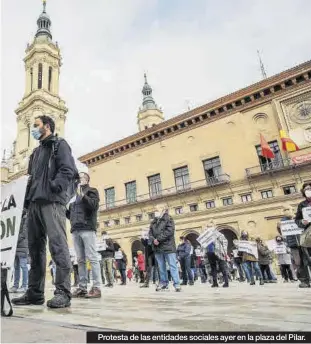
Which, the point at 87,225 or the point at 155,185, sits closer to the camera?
the point at 87,225

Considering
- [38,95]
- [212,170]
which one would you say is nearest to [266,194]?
[212,170]

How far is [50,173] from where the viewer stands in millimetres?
2996

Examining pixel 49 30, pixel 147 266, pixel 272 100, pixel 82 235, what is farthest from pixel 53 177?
pixel 49 30

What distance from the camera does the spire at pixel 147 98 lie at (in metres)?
50.6

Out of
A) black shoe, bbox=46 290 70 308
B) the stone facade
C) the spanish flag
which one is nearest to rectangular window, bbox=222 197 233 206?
the stone facade

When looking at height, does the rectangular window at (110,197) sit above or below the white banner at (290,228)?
above

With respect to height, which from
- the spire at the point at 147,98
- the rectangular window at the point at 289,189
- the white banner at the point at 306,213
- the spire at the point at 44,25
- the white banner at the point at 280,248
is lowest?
the white banner at the point at 280,248

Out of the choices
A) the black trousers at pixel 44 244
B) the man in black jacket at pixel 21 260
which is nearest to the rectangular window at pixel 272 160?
the man in black jacket at pixel 21 260

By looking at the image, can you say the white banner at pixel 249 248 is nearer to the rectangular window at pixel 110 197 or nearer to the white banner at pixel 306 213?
the white banner at pixel 306 213

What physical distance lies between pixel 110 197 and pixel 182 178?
8.89 meters

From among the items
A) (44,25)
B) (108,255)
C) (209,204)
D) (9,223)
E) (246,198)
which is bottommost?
(9,223)

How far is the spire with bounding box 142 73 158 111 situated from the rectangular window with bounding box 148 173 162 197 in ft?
79.6

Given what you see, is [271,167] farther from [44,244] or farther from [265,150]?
[44,244]

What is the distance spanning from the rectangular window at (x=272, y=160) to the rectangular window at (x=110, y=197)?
15109 millimetres
